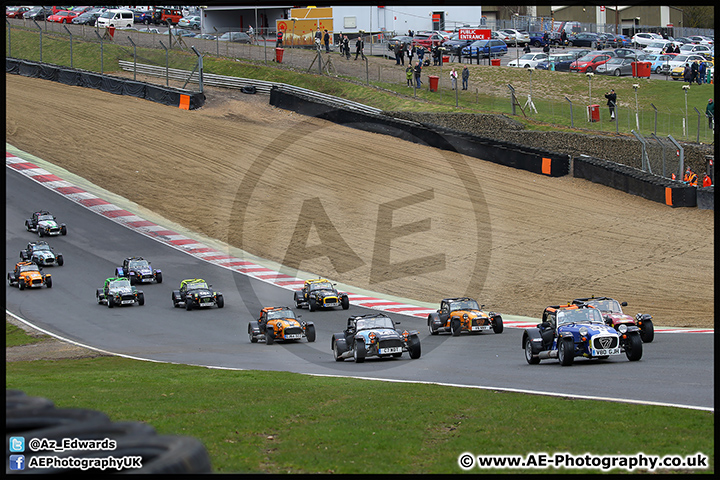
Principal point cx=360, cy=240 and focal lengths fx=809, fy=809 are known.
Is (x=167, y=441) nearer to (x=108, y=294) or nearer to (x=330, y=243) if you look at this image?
(x=108, y=294)

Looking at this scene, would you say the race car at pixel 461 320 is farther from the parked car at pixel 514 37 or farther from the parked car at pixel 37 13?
the parked car at pixel 37 13

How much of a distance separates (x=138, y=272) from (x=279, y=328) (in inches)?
412

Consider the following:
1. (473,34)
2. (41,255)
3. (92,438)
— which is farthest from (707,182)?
(473,34)

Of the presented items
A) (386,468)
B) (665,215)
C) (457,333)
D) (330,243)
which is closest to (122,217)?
(330,243)

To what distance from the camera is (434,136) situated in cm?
4697

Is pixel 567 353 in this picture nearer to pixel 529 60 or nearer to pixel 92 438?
pixel 92 438

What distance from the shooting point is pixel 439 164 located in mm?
44312

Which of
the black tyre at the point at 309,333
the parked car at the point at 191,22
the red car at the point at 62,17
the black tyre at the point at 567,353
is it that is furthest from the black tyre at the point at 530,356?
the parked car at the point at 191,22

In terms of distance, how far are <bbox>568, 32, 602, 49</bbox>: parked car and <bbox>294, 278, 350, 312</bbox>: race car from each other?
59.4m

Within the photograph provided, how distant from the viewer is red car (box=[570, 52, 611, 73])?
62312mm

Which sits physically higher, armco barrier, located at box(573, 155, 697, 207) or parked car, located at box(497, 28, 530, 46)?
parked car, located at box(497, 28, 530, 46)

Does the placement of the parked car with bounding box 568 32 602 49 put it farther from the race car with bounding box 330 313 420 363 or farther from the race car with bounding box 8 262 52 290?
the race car with bounding box 330 313 420 363

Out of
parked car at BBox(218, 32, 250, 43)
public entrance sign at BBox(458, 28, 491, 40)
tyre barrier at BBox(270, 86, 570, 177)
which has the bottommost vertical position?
tyre barrier at BBox(270, 86, 570, 177)

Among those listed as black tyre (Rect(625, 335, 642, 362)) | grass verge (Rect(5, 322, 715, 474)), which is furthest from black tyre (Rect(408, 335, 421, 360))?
black tyre (Rect(625, 335, 642, 362))
